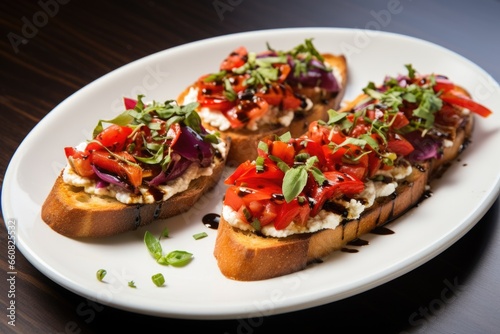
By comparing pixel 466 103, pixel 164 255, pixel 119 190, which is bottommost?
pixel 164 255

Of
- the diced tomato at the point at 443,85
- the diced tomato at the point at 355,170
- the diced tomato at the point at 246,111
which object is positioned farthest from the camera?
the diced tomato at the point at 443,85

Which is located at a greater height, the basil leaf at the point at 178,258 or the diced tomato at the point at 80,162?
the diced tomato at the point at 80,162

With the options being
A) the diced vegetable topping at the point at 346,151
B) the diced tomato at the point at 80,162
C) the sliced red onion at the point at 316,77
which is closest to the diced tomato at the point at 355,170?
the diced vegetable topping at the point at 346,151

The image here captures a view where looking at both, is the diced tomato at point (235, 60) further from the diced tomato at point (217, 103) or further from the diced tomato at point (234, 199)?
the diced tomato at point (234, 199)

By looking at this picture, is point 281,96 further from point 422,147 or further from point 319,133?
point 422,147

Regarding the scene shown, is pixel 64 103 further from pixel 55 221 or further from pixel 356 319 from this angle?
pixel 356 319

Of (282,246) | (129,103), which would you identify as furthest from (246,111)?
(282,246)

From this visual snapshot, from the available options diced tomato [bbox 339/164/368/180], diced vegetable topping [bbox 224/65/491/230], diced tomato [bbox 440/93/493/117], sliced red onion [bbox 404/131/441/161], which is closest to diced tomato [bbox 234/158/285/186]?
diced vegetable topping [bbox 224/65/491/230]
